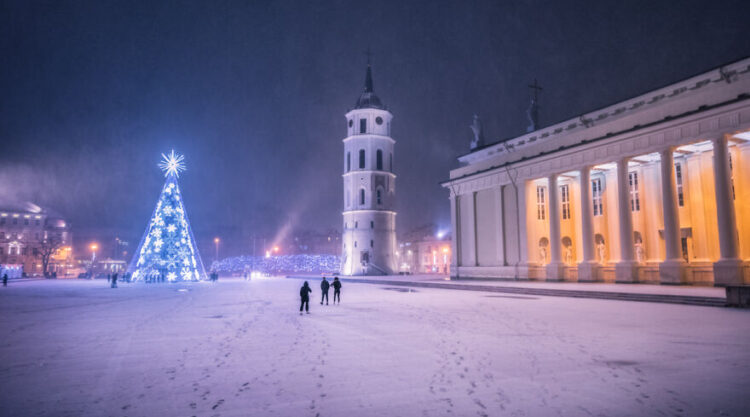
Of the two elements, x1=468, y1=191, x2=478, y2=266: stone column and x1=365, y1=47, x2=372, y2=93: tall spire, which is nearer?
x1=468, y1=191, x2=478, y2=266: stone column

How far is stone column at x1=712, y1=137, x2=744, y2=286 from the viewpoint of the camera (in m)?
22.0

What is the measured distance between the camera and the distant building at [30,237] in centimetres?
9194

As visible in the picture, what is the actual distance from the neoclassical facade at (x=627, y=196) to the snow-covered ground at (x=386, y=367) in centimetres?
1402

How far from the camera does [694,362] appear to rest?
24.5ft

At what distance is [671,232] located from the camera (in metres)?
25.4

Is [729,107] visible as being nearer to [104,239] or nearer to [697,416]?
[697,416]

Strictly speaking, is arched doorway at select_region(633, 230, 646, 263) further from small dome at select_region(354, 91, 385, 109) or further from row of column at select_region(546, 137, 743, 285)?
small dome at select_region(354, 91, 385, 109)

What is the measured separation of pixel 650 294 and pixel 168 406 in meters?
20.0

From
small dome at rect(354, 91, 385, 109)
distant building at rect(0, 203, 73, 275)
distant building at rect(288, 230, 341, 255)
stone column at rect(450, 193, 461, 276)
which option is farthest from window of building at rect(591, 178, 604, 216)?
distant building at rect(288, 230, 341, 255)

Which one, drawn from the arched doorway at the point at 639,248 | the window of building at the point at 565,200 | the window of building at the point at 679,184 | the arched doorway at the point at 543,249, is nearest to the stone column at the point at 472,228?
the arched doorway at the point at 543,249

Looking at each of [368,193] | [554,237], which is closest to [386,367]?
[554,237]

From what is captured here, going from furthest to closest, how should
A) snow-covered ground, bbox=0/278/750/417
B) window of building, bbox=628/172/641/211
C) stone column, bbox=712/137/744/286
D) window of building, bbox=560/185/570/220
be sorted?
window of building, bbox=560/185/570/220
window of building, bbox=628/172/641/211
stone column, bbox=712/137/744/286
snow-covered ground, bbox=0/278/750/417

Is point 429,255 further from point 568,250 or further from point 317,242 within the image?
point 317,242

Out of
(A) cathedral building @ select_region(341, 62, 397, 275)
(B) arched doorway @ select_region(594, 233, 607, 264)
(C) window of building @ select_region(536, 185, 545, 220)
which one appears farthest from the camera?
(A) cathedral building @ select_region(341, 62, 397, 275)
